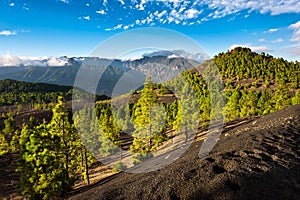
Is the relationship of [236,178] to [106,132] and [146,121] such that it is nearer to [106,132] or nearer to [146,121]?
[146,121]

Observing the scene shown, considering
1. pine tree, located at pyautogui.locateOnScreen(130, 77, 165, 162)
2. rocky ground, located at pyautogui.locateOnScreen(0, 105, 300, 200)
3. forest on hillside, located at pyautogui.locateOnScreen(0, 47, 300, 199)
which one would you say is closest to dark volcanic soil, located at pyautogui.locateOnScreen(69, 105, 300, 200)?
rocky ground, located at pyautogui.locateOnScreen(0, 105, 300, 200)

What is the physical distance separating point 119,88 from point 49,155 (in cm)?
1025

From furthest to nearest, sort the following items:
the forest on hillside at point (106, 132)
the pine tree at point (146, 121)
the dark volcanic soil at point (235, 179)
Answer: the pine tree at point (146, 121)
the forest on hillside at point (106, 132)
the dark volcanic soil at point (235, 179)

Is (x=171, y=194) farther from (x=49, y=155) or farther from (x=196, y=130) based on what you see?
(x=196, y=130)

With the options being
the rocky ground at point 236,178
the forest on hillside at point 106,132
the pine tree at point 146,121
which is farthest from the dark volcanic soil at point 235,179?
the pine tree at point 146,121

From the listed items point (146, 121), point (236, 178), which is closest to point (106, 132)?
point (146, 121)

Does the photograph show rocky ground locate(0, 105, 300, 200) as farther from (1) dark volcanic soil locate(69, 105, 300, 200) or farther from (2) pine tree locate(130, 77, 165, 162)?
(2) pine tree locate(130, 77, 165, 162)

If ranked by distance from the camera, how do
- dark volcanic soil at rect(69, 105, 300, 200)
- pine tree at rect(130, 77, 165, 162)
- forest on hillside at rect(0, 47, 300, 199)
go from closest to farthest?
dark volcanic soil at rect(69, 105, 300, 200), forest on hillside at rect(0, 47, 300, 199), pine tree at rect(130, 77, 165, 162)

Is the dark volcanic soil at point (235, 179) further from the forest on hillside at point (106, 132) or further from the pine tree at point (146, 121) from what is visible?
the pine tree at point (146, 121)

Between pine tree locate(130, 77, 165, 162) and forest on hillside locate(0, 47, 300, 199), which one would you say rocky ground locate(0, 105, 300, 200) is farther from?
pine tree locate(130, 77, 165, 162)

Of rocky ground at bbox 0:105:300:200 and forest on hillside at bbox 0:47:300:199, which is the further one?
forest on hillside at bbox 0:47:300:199

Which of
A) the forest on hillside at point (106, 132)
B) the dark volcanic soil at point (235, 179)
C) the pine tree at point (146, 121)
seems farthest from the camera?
the pine tree at point (146, 121)

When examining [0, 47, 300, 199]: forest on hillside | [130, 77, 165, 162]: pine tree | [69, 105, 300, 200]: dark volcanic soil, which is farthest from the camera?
[130, 77, 165, 162]: pine tree

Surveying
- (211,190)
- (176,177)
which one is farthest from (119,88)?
(211,190)
